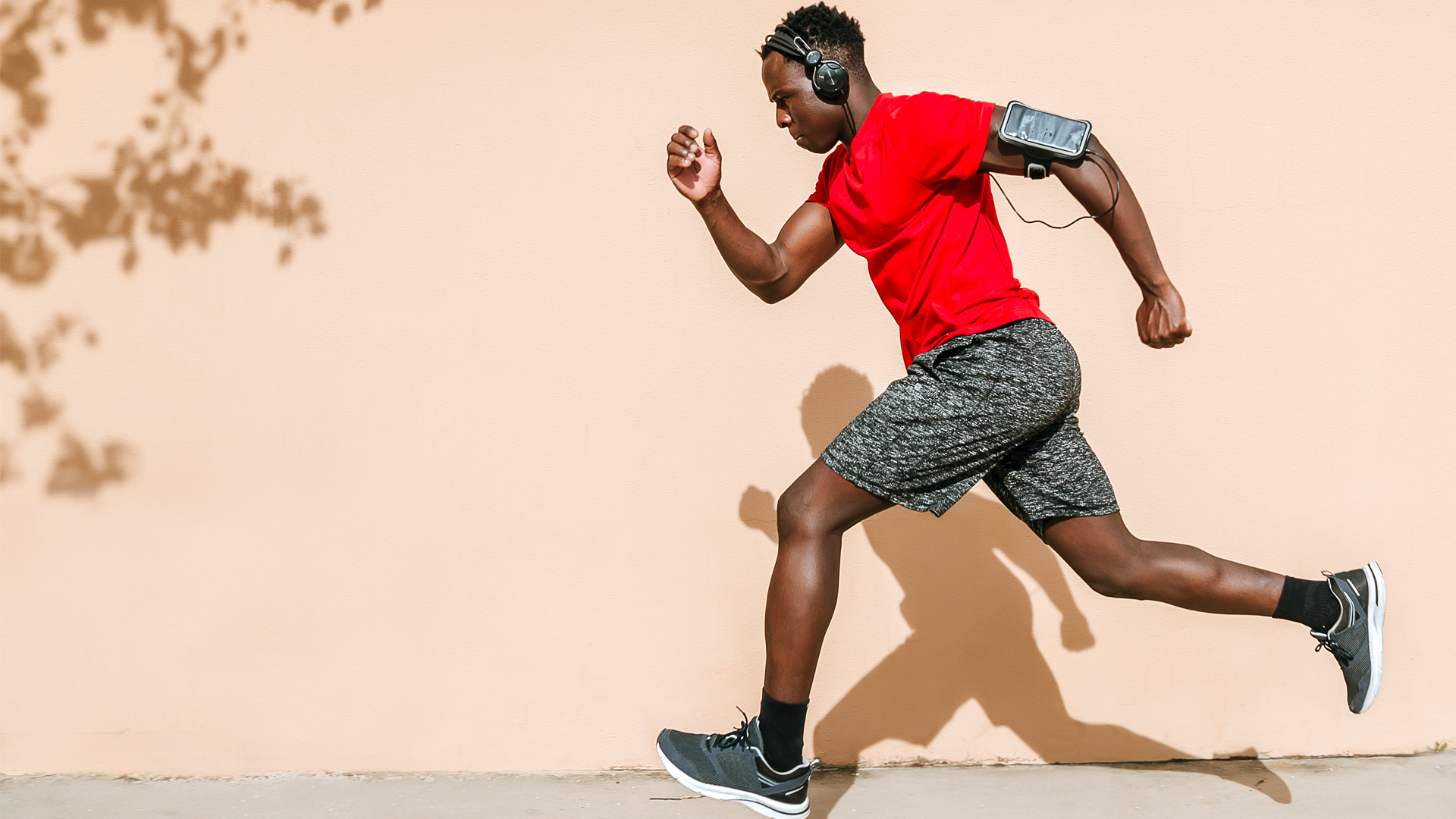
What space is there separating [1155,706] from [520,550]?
1.87 metres

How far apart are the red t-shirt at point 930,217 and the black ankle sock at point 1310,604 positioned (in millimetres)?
871

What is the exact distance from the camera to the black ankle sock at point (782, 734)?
93.7 inches

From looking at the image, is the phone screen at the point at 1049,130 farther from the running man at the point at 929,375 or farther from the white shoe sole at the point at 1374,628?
the white shoe sole at the point at 1374,628

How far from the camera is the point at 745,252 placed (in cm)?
236

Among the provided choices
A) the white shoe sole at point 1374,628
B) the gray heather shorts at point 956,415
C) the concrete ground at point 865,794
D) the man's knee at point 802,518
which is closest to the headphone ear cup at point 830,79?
the gray heather shorts at point 956,415

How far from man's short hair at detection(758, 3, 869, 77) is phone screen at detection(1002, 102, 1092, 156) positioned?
375 mm

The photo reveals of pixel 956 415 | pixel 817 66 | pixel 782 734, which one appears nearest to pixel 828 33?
pixel 817 66

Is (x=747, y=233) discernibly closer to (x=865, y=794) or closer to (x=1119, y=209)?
(x=1119, y=209)

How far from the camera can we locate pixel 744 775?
2.42 metres

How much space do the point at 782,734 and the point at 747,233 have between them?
1092mm

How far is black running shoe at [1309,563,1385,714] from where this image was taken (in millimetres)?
2477

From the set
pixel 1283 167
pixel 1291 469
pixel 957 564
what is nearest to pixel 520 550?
pixel 957 564

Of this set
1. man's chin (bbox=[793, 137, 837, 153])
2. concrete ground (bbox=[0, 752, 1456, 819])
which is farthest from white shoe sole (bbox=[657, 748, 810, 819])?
man's chin (bbox=[793, 137, 837, 153])

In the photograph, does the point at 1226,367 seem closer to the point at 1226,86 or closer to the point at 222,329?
the point at 1226,86
